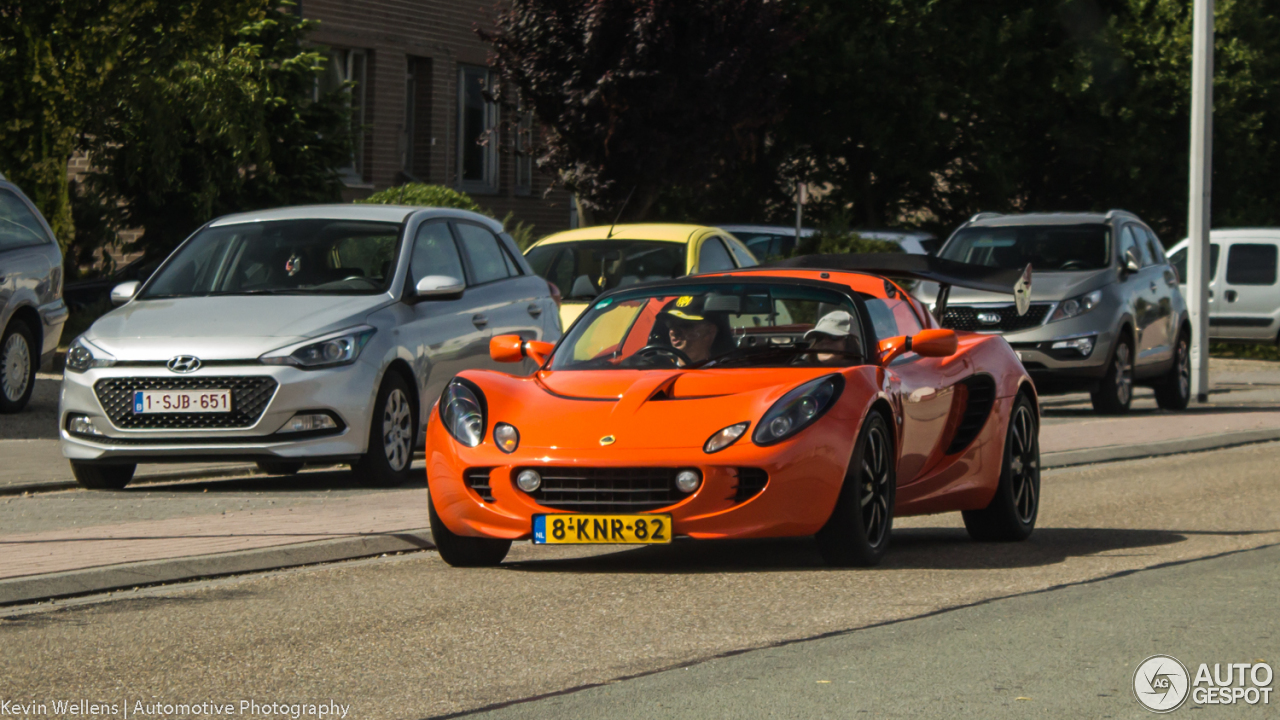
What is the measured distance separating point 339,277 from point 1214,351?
22.1 m

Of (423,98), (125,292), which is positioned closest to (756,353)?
(125,292)

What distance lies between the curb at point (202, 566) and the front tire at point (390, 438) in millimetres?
2159

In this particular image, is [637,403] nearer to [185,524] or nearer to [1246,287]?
[185,524]

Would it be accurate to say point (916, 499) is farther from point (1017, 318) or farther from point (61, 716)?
point (1017, 318)

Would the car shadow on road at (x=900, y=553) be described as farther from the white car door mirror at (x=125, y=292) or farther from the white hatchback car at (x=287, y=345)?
the white car door mirror at (x=125, y=292)

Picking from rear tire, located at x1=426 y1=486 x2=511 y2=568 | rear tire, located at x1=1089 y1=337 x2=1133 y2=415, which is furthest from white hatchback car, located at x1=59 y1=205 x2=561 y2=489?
rear tire, located at x1=1089 y1=337 x2=1133 y2=415

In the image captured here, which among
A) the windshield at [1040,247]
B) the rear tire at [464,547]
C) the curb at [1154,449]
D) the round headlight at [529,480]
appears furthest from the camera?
the windshield at [1040,247]

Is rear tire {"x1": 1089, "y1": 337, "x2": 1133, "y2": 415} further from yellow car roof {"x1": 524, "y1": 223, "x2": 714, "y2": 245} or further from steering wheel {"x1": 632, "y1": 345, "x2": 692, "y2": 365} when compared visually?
steering wheel {"x1": 632, "y1": 345, "x2": 692, "y2": 365}

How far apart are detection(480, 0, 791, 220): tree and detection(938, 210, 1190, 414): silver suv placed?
4.79 metres

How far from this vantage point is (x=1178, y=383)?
20.9 m

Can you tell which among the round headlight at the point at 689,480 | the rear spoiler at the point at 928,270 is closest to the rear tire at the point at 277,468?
the rear spoiler at the point at 928,270

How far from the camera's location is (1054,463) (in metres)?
14.3

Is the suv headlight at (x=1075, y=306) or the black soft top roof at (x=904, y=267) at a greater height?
the black soft top roof at (x=904, y=267)

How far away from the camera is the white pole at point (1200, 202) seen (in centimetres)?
2195
